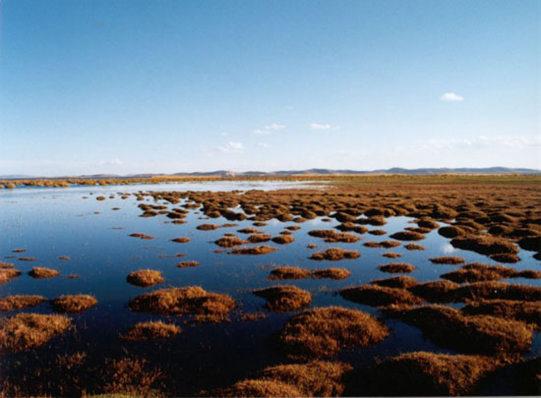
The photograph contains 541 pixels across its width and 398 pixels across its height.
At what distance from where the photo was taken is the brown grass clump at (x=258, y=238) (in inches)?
1414

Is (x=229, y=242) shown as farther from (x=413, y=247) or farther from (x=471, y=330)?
(x=471, y=330)

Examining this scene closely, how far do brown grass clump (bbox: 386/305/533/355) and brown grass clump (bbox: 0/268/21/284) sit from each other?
2434 cm

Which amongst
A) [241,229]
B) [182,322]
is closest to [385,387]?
[182,322]

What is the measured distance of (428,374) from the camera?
1155cm

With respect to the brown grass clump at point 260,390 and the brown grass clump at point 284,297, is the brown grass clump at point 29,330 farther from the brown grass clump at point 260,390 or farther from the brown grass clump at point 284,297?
the brown grass clump at point 284,297

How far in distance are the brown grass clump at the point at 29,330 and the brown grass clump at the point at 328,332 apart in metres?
9.97

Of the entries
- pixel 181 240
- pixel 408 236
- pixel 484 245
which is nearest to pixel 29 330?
pixel 181 240

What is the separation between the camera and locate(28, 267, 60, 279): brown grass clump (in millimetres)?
24189

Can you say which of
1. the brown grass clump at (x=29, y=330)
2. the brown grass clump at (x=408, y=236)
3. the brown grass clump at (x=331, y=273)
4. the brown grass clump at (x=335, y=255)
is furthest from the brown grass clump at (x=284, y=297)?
the brown grass clump at (x=408, y=236)

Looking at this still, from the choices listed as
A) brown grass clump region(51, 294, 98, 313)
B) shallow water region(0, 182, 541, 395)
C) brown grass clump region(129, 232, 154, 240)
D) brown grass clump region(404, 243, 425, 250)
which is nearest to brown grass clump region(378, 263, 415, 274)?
shallow water region(0, 182, 541, 395)

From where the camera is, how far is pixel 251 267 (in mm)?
26297

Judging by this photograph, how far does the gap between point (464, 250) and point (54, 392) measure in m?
31.3

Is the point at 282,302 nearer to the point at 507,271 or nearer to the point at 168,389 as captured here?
the point at 168,389

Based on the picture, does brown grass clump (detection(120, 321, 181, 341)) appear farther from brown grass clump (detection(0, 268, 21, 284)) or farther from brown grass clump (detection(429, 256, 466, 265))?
brown grass clump (detection(429, 256, 466, 265))
